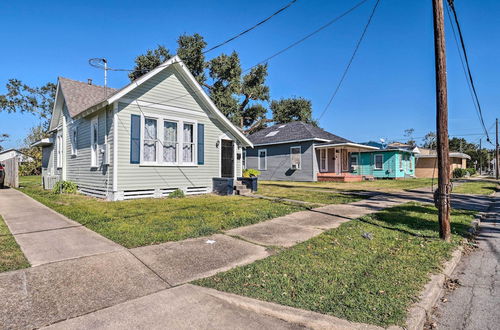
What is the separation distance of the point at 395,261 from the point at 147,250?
3915 millimetres

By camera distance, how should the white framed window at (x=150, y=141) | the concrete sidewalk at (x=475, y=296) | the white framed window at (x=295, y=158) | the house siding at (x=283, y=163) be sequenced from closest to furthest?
the concrete sidewalk at (x=475, y=296)
the white framed window at (x=150, y=141)
the house siding at (x=283, y=163)
the white framed window at (x=295, y=158)

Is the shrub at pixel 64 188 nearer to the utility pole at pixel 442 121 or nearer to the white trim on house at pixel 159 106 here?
the white trim on house at pixel 159 106

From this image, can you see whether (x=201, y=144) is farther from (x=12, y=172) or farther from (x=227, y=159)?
(x=12, y=172)

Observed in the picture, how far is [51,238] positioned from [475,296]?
669cm

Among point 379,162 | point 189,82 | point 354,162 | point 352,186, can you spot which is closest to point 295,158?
point 352,186

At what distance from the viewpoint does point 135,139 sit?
34.3 feet

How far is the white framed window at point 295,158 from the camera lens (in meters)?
22.5

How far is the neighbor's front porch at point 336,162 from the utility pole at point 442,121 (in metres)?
14.9

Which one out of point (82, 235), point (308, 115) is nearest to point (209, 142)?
point (82, 235)

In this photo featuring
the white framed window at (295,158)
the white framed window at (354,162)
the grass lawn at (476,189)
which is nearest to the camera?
the grass lawn at (476,189)

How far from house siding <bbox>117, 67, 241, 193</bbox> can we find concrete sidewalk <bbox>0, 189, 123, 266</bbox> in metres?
3.08

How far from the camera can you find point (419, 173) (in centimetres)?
3400

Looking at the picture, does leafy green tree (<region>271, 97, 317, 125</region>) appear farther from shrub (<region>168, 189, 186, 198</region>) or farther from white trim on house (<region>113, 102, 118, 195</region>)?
white trim on house (<region>113, 102, 118, 195</region>)

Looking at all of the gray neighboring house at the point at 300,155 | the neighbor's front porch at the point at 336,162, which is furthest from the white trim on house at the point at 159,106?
the neighbor's front porch at the point at 336,162
